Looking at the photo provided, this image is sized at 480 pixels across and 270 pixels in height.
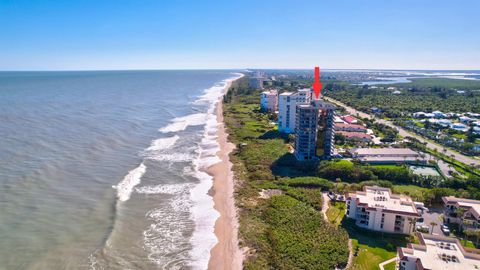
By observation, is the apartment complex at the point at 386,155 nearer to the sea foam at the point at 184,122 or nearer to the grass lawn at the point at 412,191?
the grass lawn at the point at 412,191

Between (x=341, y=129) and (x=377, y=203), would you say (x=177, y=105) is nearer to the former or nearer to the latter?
(x=341, y=129)

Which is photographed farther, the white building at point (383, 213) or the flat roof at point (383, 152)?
the flat roof at point (383, 152)

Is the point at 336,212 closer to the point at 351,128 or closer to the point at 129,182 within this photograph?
the point at 129,182

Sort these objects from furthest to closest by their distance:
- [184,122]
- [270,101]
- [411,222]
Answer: [270,101], [184,122], [411,222]

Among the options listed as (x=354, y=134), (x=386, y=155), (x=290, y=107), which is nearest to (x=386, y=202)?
(x=386, y=155)

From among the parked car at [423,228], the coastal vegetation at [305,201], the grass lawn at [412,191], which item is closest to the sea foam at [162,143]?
the coastal vegetation at [305,201]

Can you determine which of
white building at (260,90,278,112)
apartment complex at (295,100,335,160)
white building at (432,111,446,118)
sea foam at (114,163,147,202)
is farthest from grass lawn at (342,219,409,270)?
white building at (432,111,446,118)

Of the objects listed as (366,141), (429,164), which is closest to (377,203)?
(429,164)

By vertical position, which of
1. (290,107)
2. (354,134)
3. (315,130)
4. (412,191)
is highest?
(290,107)
